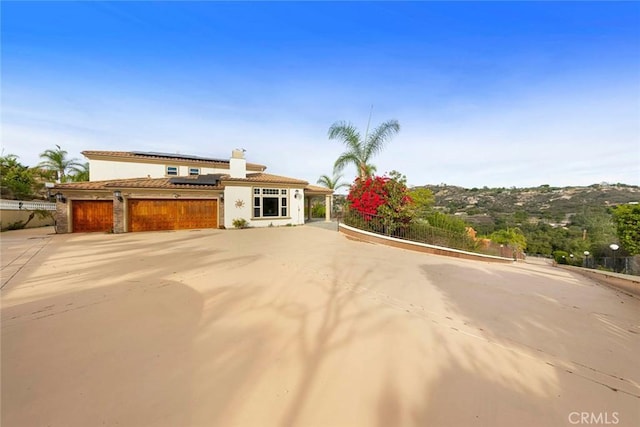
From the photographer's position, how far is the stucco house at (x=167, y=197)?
524 inches

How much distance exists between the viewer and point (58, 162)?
898 inches

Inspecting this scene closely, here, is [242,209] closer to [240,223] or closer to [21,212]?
[240,223]

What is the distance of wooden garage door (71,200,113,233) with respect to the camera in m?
Result: 13.4

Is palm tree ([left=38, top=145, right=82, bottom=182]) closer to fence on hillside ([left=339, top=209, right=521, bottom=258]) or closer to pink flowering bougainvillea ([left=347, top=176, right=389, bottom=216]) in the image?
pink flowering bougainvillea ([left=347, top=176, right=389, bottom=216])

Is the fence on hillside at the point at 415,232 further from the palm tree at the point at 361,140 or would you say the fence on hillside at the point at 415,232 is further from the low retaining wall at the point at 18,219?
the low retaining wall at the point at 18,219

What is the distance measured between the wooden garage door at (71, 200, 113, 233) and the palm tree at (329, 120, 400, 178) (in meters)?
14.6

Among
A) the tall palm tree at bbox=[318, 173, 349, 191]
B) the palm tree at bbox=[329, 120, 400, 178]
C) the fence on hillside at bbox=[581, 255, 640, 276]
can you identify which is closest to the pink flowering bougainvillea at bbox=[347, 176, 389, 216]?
the palm tree at bbox=[329, 120, 400, 178]

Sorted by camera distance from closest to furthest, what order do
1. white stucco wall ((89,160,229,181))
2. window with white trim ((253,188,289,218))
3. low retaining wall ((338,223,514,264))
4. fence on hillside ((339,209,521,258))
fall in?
low retaining wall ((338,223,514,264)) < fence on hillside ((339,209,521,258)) < window with white trim ((253,188,289,218)) < white stucco wall ((89,160,229,181))

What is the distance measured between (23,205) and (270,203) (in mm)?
16616

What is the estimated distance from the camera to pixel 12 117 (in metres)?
14.8

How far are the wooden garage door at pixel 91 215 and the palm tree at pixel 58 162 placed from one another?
13450mm

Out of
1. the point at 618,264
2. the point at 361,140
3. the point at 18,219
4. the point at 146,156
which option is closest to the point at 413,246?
the point at 361,140
